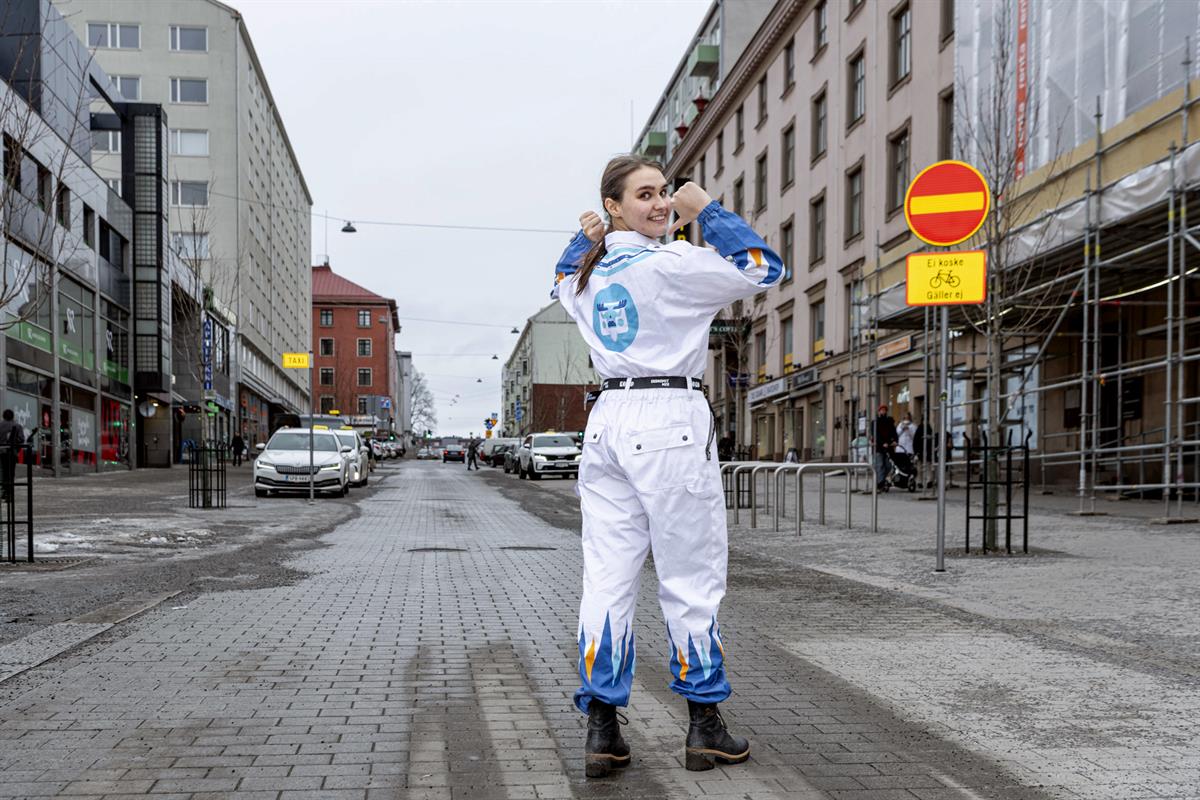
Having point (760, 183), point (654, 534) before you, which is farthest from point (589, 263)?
point (760, 183)

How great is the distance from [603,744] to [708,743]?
13.7 inches

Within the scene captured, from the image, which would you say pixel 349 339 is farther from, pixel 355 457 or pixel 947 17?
pixel 947 17

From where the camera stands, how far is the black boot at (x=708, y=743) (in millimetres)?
3355

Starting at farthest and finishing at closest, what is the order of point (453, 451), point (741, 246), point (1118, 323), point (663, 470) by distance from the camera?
point (453, 451) → point (1118, 323) → point (741, 246) → point (663, 470)

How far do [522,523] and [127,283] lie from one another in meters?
26.9

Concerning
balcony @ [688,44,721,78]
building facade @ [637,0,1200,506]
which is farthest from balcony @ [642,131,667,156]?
building facade @ [637,0,1200,506]

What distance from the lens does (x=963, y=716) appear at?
404cm

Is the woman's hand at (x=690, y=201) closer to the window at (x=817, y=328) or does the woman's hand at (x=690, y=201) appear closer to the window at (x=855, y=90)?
the window at (x=855, y=90)

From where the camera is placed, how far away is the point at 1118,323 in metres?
→ 18.8

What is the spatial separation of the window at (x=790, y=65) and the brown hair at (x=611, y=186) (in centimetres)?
3648

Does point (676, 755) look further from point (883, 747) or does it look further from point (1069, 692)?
point (1069, 692)

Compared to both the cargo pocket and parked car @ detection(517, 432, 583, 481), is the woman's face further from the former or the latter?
parked car @ detection(517, 432, 583, 481)

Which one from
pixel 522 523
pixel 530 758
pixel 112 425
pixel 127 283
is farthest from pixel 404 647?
pixel 127 283

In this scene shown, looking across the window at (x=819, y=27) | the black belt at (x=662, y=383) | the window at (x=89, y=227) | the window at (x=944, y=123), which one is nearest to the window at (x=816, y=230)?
the window at (x=819, y=27)
